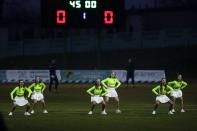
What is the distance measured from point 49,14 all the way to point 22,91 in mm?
7404

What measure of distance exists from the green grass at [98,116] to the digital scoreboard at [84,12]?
4920 mm

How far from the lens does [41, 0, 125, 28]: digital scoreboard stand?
3538cm

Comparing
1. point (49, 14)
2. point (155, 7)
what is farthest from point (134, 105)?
point (155, 7)

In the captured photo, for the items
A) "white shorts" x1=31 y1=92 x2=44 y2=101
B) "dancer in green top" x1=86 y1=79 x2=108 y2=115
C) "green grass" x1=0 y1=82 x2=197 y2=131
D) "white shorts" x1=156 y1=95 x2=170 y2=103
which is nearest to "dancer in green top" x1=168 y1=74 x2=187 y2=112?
"green grass" x1=0 y1=82 x2=197 y2=131

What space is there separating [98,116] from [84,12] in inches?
339

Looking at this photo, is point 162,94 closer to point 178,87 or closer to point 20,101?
point 178,87

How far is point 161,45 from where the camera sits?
74688 mm

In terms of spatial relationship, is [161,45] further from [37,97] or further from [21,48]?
[37,97]

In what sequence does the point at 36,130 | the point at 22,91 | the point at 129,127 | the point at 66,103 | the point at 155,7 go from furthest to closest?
1. the point at 155,7
2. the point at 66,103
3. the point at 22,91
4. the point at 129,127
5. the point at 36,130

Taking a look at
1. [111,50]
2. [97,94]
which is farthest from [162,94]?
[111,50]

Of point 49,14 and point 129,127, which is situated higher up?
point 49,14

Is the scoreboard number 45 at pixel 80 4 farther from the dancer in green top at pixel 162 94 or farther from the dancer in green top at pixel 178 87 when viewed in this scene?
the dancer in green top at pixel 162 94

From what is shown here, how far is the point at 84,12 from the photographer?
120 feet

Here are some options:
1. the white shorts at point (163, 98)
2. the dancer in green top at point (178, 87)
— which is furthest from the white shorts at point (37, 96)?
the dancer in green top at point (178, 87)
